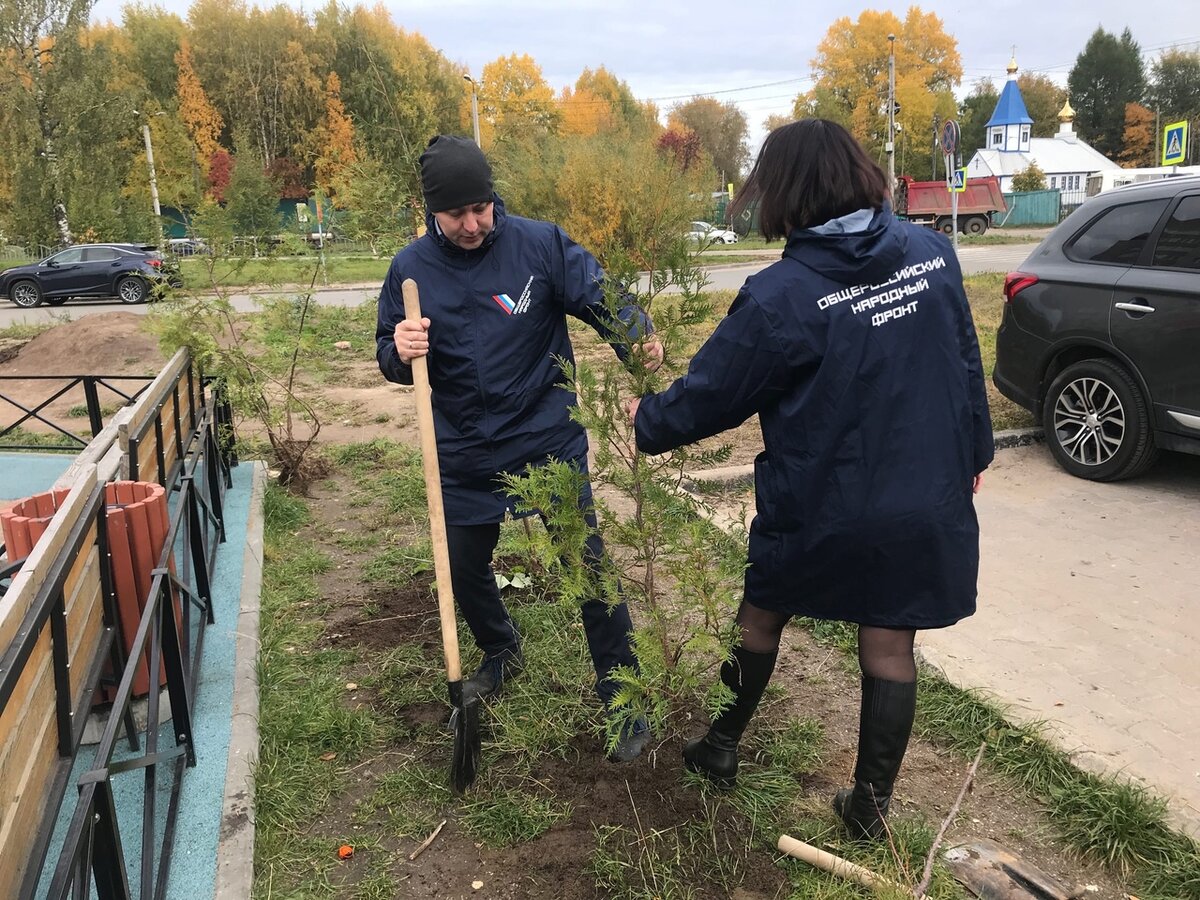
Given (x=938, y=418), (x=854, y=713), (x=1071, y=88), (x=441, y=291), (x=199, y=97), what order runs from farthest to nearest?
(x=1071, y=88), (x=199, y=97), (x=854, y=713), (x=441, y=291), (x=938, y=418)

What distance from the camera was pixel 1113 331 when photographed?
5.28m

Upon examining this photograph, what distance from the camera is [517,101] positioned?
186ft

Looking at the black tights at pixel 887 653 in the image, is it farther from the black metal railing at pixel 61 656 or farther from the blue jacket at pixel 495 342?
the black metal railing at pixel 61 656

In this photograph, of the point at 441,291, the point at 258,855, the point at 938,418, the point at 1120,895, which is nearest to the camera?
the point at 938,418

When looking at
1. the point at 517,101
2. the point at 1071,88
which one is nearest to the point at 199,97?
the point at 517,101

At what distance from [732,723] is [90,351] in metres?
11.3

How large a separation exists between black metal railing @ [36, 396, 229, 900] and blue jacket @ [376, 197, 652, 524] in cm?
98

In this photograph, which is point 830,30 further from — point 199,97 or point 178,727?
point 178,727

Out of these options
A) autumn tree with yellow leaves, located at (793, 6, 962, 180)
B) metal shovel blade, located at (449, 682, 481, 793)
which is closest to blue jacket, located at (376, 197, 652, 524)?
metal shovel blade, located at (449, 682, 481, 793)

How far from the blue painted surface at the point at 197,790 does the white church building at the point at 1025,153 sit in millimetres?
63364

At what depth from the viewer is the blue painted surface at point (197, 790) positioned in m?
2.49

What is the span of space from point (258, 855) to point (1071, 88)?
303ft

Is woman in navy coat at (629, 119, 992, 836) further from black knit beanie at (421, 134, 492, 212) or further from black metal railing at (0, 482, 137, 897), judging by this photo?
black metal railing at (0, 482, 137, 897)

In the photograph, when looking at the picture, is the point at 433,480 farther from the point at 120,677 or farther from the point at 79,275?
the point at 79,275
